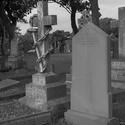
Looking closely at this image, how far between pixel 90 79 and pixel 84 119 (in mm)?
869

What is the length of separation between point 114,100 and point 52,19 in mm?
3002

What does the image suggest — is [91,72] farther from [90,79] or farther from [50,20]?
[50,20]

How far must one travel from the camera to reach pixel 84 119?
23.2 ft

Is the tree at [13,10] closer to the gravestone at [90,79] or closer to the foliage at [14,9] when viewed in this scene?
the foliage at [14,9]

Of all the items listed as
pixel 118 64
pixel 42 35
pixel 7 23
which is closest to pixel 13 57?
pixel 7 23

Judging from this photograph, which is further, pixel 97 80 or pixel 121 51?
pixel 121 51

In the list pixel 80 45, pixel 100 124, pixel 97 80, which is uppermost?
pixel 80 45

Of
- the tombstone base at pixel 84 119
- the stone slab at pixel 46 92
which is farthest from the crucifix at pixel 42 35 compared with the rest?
the tombstone base at pixel 84 119

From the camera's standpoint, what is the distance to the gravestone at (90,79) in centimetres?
680

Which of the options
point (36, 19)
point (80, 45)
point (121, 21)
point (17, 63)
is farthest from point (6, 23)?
point (80, 45)

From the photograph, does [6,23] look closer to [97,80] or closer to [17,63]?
[17,63]

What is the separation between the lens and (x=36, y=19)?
346 inches

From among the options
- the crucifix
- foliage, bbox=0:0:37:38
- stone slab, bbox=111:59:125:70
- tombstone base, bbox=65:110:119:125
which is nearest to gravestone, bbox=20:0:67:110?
the crucifix

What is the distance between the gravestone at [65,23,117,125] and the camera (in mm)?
6801
